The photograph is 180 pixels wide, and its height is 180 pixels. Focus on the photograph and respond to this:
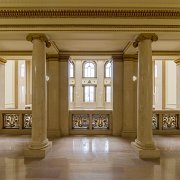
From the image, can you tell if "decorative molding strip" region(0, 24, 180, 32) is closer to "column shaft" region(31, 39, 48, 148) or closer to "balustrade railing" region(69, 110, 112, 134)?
"column shaft" region(31, 39, 48, 148)

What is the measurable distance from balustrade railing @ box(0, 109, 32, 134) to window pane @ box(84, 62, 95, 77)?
701 inches

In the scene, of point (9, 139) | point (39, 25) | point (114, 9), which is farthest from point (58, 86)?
point (114, 9)

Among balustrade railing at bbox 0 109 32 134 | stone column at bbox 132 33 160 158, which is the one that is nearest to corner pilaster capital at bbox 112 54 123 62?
stone column at bbox 132 33 160 158

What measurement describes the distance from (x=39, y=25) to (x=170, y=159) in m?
5.25

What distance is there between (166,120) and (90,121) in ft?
11.5

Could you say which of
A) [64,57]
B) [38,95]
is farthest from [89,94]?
[38,95]

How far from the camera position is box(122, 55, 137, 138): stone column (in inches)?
403

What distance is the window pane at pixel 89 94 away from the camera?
28.1 metres

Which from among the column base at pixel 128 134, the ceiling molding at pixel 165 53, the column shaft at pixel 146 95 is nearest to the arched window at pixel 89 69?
the ceiling molding at pixel 165 53

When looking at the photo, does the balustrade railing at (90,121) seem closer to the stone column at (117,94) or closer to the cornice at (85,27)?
the stone column at (117,94)

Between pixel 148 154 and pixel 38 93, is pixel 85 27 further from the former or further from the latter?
pixel 148 154

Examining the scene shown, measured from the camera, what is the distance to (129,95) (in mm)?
10258

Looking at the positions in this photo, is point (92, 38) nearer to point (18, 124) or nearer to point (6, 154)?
point (6, 154)

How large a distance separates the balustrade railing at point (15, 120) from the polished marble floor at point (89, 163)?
6.09ft
